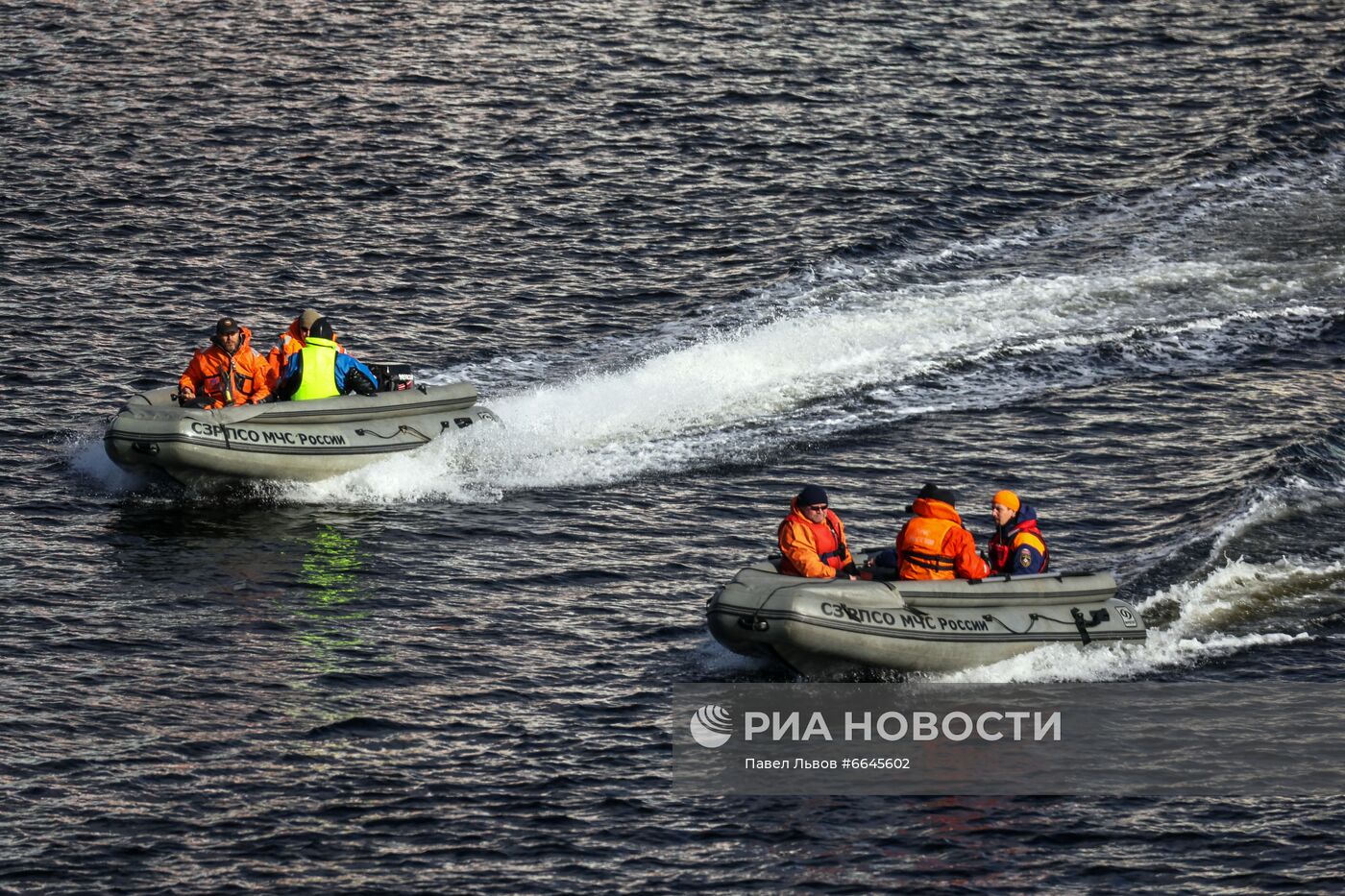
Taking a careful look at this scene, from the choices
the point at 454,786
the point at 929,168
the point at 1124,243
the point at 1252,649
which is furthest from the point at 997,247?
the point at 454,786

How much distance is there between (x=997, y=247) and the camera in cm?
3152

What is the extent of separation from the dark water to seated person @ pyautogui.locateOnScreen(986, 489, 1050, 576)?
0.93 m

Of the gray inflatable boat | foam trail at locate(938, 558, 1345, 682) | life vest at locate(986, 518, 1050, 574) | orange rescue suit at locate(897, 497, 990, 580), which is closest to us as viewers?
orange rescue suit at locate(897, 497, 990, 580)

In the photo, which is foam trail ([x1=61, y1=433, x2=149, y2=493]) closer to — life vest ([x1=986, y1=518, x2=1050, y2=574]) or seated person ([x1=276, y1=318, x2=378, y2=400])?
seated person ([x1=276, y1=318, x2=378, y2=400])

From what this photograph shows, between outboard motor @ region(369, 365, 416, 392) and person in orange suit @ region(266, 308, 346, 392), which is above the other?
person in orange suit @ region(266, 308, 346, 392)

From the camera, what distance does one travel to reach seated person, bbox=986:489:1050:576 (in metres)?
19.3

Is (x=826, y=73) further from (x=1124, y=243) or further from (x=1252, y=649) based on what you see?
(x=1252, y=649)

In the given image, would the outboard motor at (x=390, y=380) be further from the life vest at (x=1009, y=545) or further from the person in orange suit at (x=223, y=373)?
the life vest at (x=1009, y=545)

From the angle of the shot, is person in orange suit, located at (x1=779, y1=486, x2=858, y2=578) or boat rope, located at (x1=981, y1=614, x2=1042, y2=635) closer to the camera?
person in orange suit, located at (x1=779, y1=486, x2=858, y2=578)

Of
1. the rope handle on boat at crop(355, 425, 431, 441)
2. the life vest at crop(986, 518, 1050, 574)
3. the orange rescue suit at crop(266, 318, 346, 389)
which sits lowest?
the life vest at crop(986, 518, 1050, 574)

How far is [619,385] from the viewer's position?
26.1 metres

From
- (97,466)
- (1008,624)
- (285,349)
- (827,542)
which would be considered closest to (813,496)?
(827,542)

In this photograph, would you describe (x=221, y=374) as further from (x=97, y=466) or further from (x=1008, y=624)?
(x=1008, y=624)

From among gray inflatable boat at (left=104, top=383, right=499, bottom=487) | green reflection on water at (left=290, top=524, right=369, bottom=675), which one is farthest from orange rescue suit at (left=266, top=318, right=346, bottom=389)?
green reflection on water at (left=290, top=524, right=369, bottom=675)
